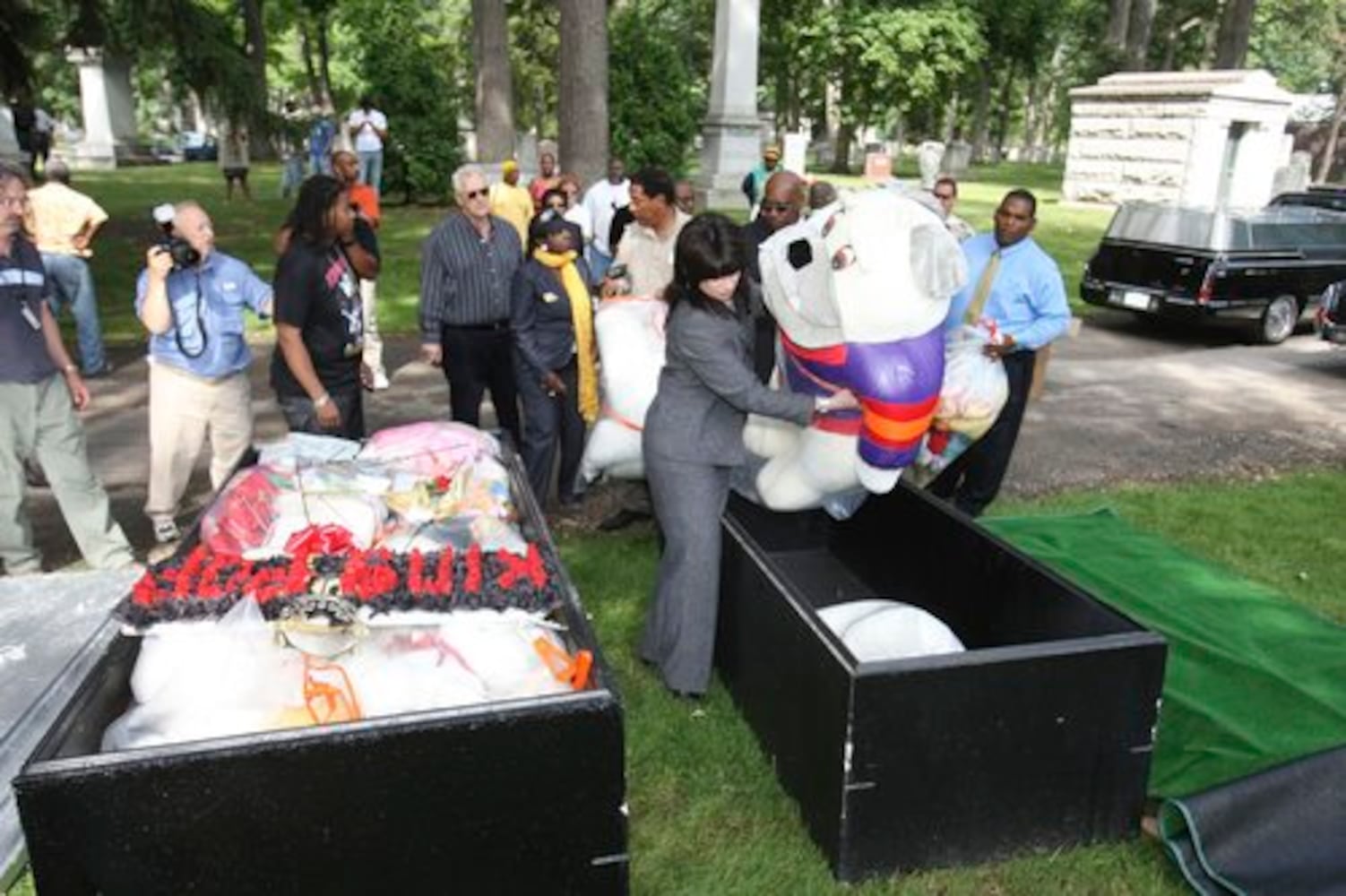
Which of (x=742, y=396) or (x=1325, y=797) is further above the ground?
(x=742, y=396)

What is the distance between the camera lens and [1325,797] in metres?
3.23

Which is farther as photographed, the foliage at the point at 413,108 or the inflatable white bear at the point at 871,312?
the foliage at the point at 413,108

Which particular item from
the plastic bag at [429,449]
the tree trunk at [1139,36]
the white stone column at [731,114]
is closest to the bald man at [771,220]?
the plastic bag at [429,449]

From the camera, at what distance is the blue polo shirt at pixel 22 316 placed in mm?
4672

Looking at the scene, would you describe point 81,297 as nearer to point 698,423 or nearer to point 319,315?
point 319,315

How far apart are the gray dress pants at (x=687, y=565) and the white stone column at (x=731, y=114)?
16200 millimetres

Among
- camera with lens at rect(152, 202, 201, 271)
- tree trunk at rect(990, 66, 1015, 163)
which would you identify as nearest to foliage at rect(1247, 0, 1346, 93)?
tree trunk at rect(990, 66, 1015, 163)

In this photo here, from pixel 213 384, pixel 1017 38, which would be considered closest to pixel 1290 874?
pixel 213 384

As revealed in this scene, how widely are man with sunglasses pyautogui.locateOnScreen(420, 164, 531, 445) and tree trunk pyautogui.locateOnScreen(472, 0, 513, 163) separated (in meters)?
10.9

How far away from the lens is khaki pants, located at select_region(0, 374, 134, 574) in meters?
4.84

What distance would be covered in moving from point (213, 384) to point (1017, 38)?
39.5 meters

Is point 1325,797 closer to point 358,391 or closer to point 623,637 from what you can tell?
point 623,637

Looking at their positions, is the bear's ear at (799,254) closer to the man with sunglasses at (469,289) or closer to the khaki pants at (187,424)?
the man with sunglasses at (469,289)

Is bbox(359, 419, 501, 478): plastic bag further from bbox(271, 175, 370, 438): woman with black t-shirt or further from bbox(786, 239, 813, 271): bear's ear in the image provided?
bbox(786, 239, 813, 271): bear's ear
